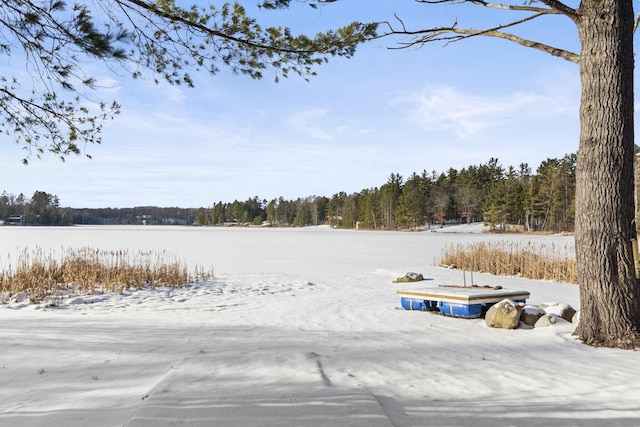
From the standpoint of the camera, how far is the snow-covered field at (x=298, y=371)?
2.98 meters

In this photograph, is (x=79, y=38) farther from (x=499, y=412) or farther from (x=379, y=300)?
(x=379, y=300)

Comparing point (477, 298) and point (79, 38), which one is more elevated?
point (79, 38)

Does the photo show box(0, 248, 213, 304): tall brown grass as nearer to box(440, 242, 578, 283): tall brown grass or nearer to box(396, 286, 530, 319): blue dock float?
box(396, 286, 530, 319): blue dock float

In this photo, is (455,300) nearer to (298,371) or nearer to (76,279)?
(298,371)

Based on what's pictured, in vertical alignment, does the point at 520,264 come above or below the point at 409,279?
above

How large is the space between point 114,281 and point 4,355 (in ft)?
19.2

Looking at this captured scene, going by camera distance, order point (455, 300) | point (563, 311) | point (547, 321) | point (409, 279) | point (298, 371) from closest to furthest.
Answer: point (298, 371) → point (547, 321) → point (563, 311) → point (455, 300) → point (409, 279)

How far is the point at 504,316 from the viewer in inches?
243

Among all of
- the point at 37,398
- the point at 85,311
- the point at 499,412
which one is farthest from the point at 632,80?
the point at 85,311

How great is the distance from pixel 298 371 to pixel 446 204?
6890 centimetres

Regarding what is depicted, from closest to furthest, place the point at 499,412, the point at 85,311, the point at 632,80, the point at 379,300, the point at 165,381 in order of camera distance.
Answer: the point at 499,412 < the point at 165,381 < the point at 632,80 < the point at 85,311 < the point at 379,300

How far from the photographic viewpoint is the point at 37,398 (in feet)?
10.7

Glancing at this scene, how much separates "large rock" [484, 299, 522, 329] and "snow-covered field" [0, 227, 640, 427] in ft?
0.55

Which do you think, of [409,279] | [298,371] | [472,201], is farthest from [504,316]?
[472,201]
